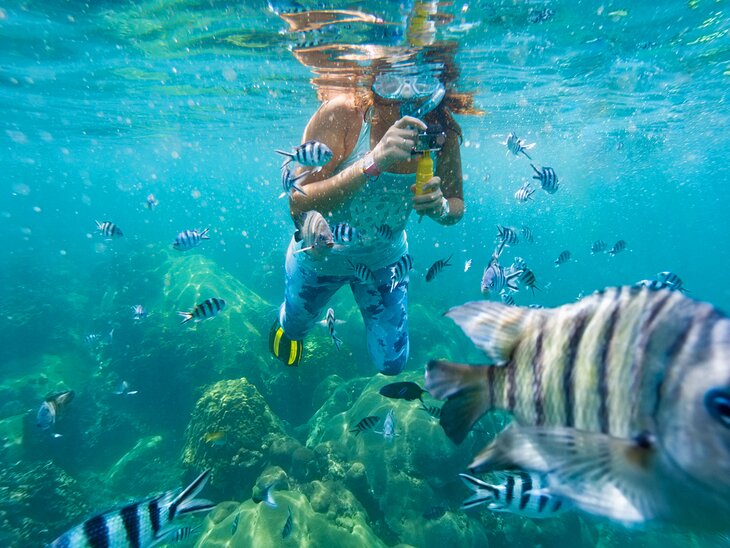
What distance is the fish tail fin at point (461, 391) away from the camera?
117 centimetres

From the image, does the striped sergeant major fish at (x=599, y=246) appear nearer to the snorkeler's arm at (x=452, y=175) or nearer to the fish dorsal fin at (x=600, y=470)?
the snorkeler's arm at (x=452, y=175)

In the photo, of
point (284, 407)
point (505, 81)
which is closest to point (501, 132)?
point (505, 81)

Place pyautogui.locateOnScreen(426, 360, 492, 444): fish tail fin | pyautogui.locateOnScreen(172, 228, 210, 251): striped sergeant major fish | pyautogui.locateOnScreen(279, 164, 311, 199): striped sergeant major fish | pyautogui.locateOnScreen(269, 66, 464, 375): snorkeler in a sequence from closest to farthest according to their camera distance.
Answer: pyautogui.locateOnScreen(426, 360, 492, 444): fish tail fin < pyautogui.locateOnScreen(269, 66, 464, 375): snorkeler < pyautogui.locateOnScreen(279, 164, 311, 199): striped sergeant major fish < pyautogui.locateOnScreen(172, 228, 210, 251): striped sergeant major fish

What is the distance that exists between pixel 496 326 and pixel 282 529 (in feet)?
17.4

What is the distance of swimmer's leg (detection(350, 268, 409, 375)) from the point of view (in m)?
5.70

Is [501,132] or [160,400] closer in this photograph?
[160,400]

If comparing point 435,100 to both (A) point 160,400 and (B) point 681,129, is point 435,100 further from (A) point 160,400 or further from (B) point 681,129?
(B) point 681,129

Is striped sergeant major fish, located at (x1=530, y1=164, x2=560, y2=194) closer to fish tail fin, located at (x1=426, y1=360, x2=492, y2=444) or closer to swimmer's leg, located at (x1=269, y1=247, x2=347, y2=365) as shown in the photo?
swimmer's leg, located at (x1=269, y1=247, x2=347, y2=365)

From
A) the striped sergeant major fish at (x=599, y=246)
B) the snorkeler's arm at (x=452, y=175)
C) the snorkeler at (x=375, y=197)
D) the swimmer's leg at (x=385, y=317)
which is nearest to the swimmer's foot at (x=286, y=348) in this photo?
the snorkeler at (x=375, y=197)

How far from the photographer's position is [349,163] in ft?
15.2

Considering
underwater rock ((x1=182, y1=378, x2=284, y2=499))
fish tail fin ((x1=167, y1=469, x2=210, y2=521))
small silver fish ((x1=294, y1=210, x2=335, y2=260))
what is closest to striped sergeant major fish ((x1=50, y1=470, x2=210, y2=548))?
fish tail fin ((x1=167, y1=469, x2=210, y2=521))

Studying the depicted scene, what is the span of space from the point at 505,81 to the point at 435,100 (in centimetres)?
1446

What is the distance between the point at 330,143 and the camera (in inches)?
180

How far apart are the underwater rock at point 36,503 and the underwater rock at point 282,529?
4.53 m
